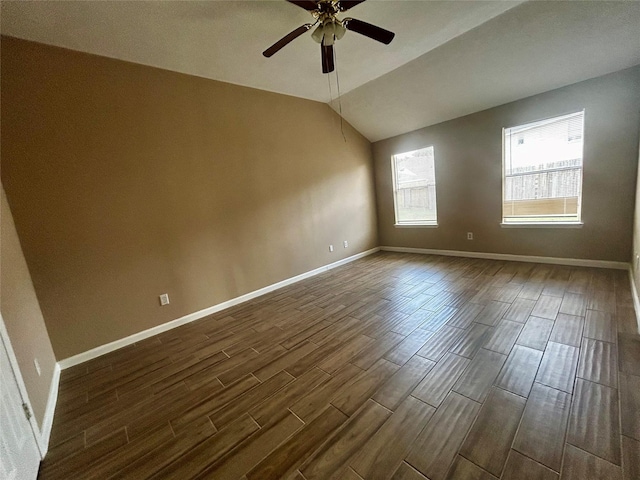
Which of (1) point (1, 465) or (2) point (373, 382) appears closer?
(1) point (1, 465)

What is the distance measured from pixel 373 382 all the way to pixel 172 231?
2670 millimetres

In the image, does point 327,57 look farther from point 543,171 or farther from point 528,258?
point 528,258

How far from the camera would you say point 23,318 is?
5.74ft

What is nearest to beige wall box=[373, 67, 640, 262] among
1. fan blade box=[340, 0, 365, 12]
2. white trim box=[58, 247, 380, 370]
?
white trim box=[58, 247, 380, 370]

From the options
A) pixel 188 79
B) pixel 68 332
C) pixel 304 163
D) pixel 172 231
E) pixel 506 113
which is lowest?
pixel 68 332

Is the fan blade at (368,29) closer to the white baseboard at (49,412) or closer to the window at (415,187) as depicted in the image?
the window at (415,187)

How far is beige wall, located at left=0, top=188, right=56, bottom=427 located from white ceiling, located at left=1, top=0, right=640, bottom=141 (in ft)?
5.56

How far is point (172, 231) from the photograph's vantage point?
290 cm

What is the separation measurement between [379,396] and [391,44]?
3577 mm

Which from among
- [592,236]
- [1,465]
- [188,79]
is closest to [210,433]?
[1,465]

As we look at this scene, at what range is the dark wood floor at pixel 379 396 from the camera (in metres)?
1.18

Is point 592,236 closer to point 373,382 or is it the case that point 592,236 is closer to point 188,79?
point 373,382

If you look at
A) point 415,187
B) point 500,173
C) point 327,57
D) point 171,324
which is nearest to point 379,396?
point 171,324

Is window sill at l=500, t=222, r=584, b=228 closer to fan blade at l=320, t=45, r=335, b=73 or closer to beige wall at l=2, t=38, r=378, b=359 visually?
beige wall at l=2, t=38, r=378, b=359
